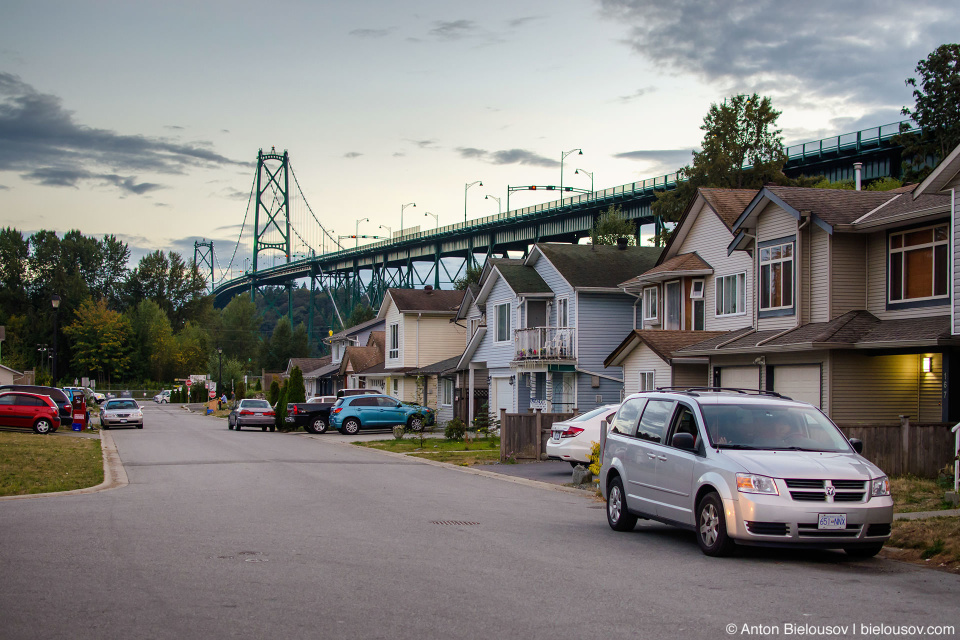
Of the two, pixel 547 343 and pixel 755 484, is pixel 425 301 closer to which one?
pixel 547 343

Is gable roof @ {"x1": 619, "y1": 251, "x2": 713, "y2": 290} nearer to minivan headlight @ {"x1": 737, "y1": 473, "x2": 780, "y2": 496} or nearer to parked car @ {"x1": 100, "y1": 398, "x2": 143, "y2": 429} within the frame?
minivan headlight @ {"x1": 737, "y1": 473, "x2": 780, "y2": 496}

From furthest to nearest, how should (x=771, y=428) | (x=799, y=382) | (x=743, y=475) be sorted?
1. (x=799, y=382)
2. (x=771, y=428)
3. (x=743, y=475)

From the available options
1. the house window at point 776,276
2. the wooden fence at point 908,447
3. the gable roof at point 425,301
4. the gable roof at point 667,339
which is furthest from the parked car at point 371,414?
the wooden fence at point 908,447

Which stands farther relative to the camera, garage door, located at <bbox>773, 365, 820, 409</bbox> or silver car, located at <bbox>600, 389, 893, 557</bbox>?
garage door, located at <bbox>773, 365, 820, 409</bbox>

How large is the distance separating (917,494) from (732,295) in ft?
48.7

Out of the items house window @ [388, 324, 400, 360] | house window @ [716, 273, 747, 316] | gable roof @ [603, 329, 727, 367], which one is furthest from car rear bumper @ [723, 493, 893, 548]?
house window @ [388, 324, 400, 360]

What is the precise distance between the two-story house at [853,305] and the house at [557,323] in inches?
456

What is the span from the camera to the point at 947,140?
154 feet

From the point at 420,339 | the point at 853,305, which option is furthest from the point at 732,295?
the point at 420,339

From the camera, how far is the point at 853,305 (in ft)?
80.3

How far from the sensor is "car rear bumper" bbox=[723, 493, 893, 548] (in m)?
10.1

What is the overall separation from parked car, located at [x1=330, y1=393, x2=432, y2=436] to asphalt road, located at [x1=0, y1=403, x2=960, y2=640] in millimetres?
26090

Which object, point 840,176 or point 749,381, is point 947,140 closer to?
point 840,176

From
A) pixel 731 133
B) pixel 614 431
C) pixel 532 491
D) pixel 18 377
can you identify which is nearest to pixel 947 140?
pixel 731 133
